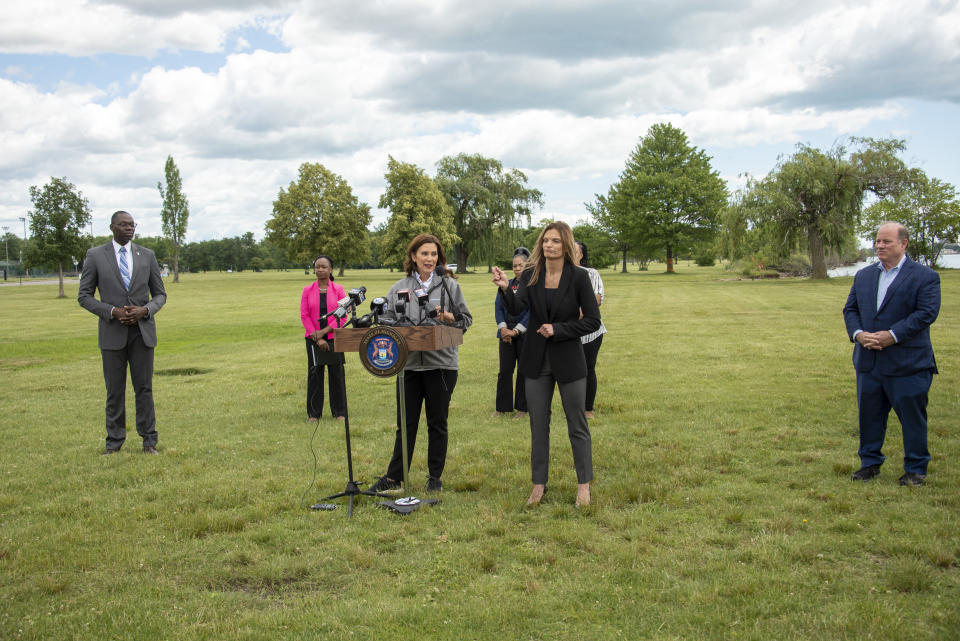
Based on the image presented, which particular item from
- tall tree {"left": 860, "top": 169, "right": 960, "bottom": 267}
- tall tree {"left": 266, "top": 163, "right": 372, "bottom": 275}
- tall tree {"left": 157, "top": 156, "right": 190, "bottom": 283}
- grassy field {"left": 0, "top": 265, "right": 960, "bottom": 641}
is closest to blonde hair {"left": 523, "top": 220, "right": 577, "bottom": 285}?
grassy field {"left": 0, "top": 265, "right": 960, "bottom": 641}

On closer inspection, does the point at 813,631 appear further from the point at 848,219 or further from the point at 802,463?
the point at 848,219

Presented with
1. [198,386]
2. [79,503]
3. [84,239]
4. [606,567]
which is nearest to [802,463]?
[606,567]

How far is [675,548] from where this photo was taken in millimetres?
5023

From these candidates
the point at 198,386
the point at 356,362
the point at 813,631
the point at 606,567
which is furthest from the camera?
the point at 356,362

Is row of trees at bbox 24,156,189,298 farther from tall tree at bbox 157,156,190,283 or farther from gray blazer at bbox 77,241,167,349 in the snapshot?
gray blazer at bbox 77,241,167,349

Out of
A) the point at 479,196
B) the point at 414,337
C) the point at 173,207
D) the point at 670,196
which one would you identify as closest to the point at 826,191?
the point at 670,196

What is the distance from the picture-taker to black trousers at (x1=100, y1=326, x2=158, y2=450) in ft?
26.0

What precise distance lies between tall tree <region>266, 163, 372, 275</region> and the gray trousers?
68960 millimetres

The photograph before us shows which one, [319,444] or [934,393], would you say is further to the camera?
[934,393]

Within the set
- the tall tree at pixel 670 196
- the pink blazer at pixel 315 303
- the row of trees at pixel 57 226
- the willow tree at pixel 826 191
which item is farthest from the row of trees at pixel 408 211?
the pink blazer at pixel 315 303

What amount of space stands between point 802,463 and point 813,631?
145 inches

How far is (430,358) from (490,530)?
1563 mm

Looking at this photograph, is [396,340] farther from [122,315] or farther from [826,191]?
[826,191]

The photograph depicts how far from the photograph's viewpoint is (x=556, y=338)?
19.2 ft
